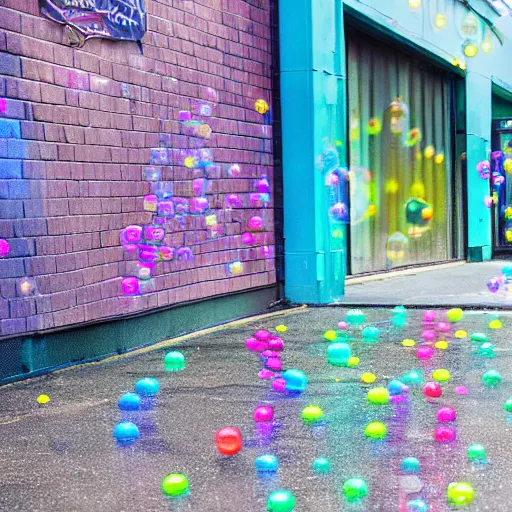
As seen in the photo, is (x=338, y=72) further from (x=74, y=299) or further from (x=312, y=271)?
(x=74, y=299)

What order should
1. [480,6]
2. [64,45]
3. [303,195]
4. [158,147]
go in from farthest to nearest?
[480,6], [303,195], [158,147], [64,45]

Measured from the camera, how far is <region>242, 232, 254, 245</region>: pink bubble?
712cm

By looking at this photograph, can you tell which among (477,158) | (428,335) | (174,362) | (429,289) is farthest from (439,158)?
(174,362)

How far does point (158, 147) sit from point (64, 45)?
1.18 m

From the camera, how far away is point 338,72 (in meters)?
8.08

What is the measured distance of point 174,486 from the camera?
2.67 m

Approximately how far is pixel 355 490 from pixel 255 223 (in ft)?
15.7

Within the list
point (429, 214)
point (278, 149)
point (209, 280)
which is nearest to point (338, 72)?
point (278, 149)

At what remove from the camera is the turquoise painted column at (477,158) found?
13586 mm

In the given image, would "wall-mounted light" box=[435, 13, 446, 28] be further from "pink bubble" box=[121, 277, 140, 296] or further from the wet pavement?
"pink bubble" box=[121, 277, 140, 296]

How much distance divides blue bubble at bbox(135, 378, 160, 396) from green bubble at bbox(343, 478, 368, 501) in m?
1.76

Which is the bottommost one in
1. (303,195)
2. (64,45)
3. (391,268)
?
(391,268)

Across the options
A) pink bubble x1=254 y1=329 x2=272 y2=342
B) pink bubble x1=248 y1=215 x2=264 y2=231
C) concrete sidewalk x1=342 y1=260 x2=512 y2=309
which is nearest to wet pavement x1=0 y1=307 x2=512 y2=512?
pink bubble x1=254 y1=329 x2=272 y2=342

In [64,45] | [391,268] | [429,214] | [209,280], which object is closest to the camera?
[64,45]
